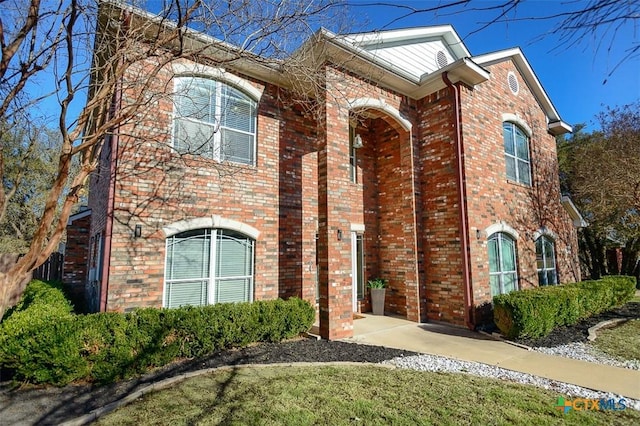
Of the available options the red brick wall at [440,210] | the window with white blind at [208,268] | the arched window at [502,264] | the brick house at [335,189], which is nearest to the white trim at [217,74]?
the brick house at [335,189]

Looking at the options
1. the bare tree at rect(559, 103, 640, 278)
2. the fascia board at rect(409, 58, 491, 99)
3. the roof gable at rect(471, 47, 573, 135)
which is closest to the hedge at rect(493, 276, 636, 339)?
the bare tree at rect(559, 103, 640, 278)

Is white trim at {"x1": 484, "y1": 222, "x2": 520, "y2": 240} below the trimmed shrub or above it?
above

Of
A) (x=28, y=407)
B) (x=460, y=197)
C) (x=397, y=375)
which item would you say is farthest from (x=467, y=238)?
(x=28, y=407)

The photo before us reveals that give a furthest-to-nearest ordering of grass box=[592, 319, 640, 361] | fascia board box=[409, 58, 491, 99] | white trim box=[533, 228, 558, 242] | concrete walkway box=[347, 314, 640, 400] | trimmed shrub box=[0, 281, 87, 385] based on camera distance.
→ white trim box=[533, 228, 558, 242] < fascia board box=[409, 58, 491, 99] < grass box=[592, 319, 640, 361] < concrete walkway box=[347, 314, 640, 400] < trimmed shrub box=[0, 281, 87, 385]

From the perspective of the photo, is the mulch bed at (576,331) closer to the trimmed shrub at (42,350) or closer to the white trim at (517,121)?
the white trim at (517,121)

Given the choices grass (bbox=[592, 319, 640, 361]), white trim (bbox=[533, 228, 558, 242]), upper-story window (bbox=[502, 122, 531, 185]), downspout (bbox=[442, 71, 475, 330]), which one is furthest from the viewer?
white trim (bbox=[533, 228, 558, 242])

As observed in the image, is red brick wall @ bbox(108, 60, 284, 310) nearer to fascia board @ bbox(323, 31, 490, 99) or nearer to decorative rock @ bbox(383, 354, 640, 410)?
fascia board @ bbox(323, 31, 490, 99)

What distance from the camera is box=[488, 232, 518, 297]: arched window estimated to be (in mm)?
9244

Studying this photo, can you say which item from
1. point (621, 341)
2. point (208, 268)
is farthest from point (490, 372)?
point (208, 268)

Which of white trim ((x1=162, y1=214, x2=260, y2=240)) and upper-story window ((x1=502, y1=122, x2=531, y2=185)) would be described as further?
upper-story window ((x1=502, y1=122, x2=531, y2=185))

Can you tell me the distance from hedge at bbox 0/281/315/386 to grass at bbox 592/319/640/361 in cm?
664

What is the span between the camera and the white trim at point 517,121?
10497 mm

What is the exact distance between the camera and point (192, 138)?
Answer: 725 cm

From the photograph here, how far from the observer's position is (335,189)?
7.53 metres
